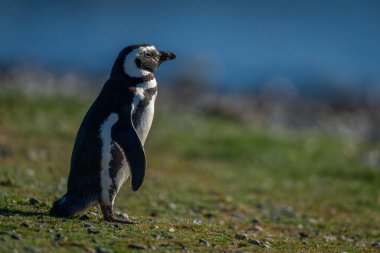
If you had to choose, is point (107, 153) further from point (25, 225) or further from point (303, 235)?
point (303, 235)

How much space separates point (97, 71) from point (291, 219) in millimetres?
31130

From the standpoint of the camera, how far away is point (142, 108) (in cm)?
973

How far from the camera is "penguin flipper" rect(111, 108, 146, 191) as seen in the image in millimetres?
9391

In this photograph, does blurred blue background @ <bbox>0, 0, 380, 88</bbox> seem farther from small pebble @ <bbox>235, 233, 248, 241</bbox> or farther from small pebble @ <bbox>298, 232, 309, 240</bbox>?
small pebble @ <bbox>235, 233, 248, 241</bbox>

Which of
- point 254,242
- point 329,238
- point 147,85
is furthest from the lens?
point 329,238

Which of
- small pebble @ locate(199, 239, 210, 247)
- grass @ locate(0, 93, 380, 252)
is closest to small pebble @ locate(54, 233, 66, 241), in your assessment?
grass @ locate(0, 93, 380, 252)

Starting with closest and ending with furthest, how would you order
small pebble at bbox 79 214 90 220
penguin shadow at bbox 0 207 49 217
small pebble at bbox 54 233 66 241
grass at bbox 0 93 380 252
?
small pebble at bbox 54 233 66 241 → grass at bbox 0 93 380 252 → penguin shadow at bbox 0 207 49 217 → small pebble at bbox 79 214 90 220

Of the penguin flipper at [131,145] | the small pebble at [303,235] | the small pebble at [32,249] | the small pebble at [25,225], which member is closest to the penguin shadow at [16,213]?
the small pebble at [25,225]

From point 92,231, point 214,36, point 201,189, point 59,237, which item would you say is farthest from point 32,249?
point 214,36

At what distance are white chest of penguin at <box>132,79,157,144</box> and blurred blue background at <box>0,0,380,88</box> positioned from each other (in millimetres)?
28981

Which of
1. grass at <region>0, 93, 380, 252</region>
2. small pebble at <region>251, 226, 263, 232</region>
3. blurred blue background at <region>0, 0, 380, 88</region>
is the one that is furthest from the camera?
blurred blue background at <region>0, 0, 380, 88</region>

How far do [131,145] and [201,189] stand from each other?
5.77 metres

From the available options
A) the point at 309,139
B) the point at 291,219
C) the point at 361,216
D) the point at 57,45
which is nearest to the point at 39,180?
the point at 291,219

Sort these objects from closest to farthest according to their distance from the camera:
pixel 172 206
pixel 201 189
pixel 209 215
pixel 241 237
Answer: pixel 241 237 < pixel 209 215 < pixel 172 206 < pixel 201 189
